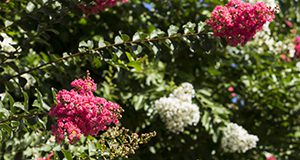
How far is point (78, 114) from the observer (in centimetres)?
175

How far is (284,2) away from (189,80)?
844 millimetres

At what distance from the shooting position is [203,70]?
3.59m

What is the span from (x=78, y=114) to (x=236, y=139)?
1601 mm

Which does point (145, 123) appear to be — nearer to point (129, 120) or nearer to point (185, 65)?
point (129, 120)

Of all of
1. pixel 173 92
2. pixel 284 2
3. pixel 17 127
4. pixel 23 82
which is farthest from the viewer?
pixel 284 2

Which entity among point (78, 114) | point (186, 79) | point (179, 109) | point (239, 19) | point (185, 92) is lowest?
point (78, 114)

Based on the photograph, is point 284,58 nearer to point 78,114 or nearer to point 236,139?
point 236,139

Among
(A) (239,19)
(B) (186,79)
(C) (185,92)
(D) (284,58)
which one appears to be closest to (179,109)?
(C) (185,92)

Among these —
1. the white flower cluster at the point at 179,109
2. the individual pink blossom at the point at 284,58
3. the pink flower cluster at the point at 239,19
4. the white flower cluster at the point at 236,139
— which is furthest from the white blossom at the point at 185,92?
the individual pink blossom at the point at 284,58

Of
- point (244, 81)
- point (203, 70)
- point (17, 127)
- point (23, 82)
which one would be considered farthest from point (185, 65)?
point (17, 127)

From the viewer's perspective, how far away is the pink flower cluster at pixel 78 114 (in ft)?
5.66

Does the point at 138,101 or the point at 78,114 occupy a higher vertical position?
the point at 138,101

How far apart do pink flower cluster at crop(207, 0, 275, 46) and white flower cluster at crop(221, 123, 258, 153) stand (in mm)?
1010

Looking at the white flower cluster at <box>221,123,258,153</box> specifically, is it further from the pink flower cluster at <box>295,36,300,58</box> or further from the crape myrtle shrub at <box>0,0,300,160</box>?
the pink flower cluster at <box>295,36,300,58</box>
